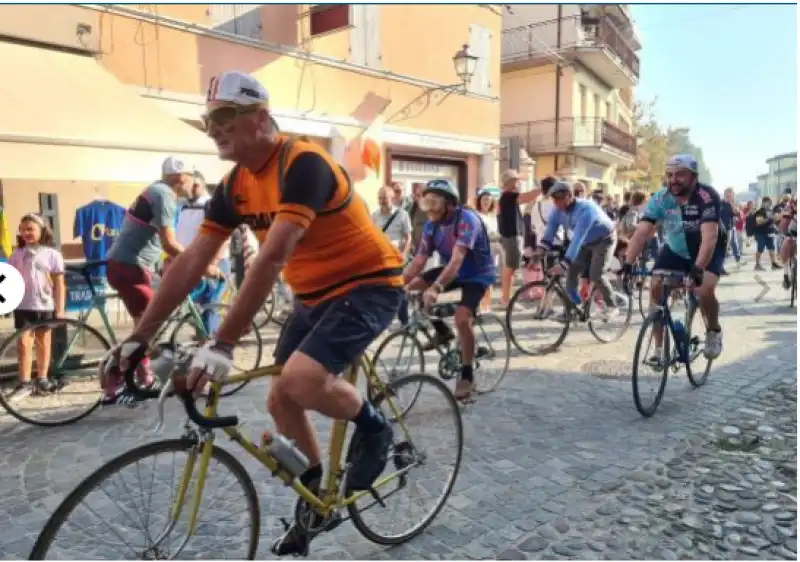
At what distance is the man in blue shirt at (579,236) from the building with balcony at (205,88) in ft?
14.0

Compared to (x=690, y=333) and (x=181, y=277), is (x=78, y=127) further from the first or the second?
(x=690, y=333)

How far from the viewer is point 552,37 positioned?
2858cm

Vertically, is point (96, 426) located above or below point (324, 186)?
below

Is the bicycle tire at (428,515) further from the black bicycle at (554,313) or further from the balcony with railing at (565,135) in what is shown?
the balcony with railing at (565,135)

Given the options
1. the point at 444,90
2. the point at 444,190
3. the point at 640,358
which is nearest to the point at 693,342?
the point at 640,358

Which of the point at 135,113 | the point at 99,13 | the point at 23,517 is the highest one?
the point at 99,13

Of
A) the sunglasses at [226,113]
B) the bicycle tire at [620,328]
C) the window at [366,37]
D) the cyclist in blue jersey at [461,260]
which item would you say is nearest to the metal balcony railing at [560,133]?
the window at [366,37]

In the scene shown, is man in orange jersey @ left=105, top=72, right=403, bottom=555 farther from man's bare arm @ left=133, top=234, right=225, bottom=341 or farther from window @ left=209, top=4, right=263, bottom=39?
window @ left=209, top=4, right=263, bottom=39

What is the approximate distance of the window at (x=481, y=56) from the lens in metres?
16.8

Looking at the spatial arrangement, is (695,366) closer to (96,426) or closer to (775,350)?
(775,350)

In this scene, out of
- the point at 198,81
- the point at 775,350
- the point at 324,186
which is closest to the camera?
the point at 324,186

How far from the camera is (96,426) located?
4832 mm

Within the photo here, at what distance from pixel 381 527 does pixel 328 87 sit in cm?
1111

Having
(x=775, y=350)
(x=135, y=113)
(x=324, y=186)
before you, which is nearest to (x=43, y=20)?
(x=135, y=113)
